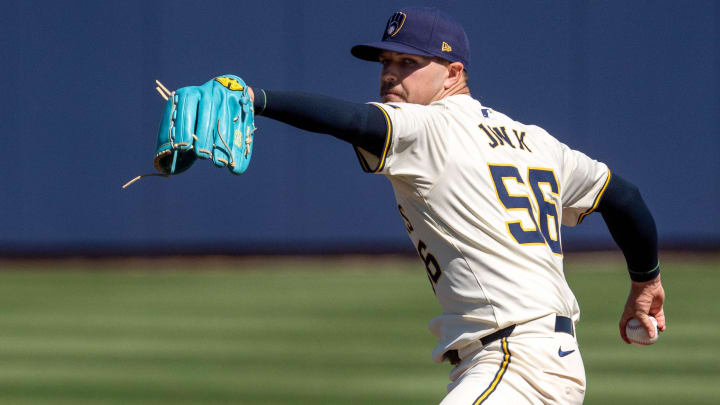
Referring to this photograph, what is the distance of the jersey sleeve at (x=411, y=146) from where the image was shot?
3.03 meters

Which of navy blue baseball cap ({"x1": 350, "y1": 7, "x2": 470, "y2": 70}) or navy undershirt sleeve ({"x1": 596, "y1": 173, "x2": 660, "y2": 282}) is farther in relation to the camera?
navy undershirt sleeve ({"x1": 596, "y1": 173, "x2": 660, "y2": 282})

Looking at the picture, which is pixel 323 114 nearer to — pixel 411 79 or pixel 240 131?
pixel 240 131

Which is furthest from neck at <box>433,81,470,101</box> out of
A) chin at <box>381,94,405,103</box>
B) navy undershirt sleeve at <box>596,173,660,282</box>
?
navy undershirt sleeve at <box>596,173,660,282</box>

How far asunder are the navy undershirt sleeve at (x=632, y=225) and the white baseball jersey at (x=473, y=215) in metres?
0.55

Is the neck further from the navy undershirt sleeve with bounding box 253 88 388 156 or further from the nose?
the navy undershirt sleeve with bounding box 253 88 388 156

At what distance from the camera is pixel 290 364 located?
740 centimetres

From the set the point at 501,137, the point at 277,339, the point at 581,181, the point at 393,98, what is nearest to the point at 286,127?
the point at 277,339

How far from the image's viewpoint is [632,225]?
3830mm

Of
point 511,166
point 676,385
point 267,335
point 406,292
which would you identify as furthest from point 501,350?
point 406,292

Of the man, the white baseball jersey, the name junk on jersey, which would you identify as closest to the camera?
the man

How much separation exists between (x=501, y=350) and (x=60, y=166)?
12.8 m

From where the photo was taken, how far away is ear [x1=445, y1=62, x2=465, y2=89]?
3.54 meters

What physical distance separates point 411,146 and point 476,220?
30 centimetres

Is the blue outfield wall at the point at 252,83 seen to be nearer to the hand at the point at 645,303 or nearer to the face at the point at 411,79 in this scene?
the hand at the point at 645,303
